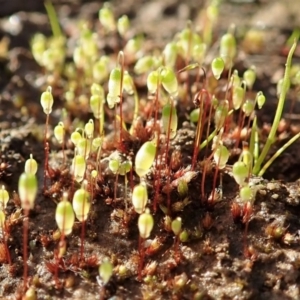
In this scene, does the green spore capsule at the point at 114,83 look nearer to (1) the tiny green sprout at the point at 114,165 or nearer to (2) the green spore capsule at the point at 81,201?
(1) the tiny green sprout at the point at 114,165

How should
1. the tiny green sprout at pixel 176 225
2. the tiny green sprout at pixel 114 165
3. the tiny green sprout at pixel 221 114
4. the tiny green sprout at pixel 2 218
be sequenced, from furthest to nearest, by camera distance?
the tiny green sprout at pixel 221 114, the tiny green sprout at pixel 114 165, the tiny green sprout at pixel 2 218, the tiny green sprout at pixel 176 225

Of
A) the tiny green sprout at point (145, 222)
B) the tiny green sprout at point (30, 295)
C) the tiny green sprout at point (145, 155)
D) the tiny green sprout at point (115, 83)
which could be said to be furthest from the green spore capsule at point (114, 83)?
the tiny green sprout at point (30, 295)

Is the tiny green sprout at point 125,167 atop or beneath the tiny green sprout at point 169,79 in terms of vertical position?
beneath

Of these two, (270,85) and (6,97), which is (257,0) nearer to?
(270,85)

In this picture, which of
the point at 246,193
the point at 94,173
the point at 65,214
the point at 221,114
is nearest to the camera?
the point at 65,214

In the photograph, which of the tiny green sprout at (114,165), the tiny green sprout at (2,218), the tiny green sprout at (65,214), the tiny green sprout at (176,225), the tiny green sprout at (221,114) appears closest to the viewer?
the tiny green sprout at (65,214)

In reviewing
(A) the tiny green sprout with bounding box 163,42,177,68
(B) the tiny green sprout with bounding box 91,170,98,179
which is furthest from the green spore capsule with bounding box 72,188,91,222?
(A) the tiny green sprout with bounding box 163,42,177,68

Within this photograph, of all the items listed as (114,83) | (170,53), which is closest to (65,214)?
(114,83)

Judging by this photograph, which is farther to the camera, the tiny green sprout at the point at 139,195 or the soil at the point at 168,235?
the soil at the point at 168,235

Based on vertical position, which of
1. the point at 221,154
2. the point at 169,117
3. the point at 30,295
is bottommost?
the point at 30,295

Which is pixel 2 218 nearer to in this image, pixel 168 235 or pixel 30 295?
pixel 30 295

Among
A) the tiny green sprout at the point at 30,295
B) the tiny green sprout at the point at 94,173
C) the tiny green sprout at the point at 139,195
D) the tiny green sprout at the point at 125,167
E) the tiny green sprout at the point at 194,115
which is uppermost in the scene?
the tiny green sprout at the point at 194,115
